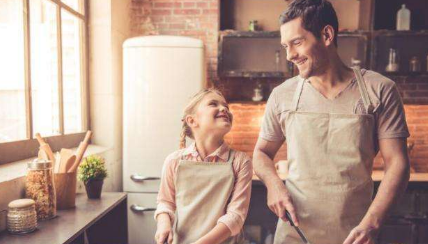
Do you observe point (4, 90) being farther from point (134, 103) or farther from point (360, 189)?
point (360, 189)

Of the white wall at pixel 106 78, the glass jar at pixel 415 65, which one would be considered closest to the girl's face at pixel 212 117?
the white wall at pixel 106 78

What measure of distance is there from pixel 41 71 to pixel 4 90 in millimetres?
463

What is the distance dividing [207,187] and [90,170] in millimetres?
1038

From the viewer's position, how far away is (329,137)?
→ 1408 mm

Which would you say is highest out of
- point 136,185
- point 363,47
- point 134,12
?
point 134,12

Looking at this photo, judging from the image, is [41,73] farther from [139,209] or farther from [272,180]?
[272,180]

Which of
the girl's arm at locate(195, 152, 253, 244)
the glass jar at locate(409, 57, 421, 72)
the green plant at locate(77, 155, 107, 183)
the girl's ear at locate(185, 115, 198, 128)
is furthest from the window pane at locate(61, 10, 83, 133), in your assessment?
the glass jar at locate(409, 57, 421, 72)

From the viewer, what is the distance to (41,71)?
2.60 meters

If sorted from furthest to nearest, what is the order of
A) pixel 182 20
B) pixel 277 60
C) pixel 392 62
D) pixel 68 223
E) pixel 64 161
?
pixel 182 20 → pixel 277 60 → pixel 392 62 → pixel 64 161 → pixel 68 223

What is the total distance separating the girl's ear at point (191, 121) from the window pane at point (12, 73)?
1.21 metres

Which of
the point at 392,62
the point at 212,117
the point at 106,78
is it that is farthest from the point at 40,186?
the point at 392,62

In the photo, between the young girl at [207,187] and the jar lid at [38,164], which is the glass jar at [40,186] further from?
the young girl at [207,187]

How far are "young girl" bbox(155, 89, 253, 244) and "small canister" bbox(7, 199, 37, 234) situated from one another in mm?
568

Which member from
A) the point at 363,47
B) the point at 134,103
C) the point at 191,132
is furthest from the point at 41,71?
the point at 363,47
